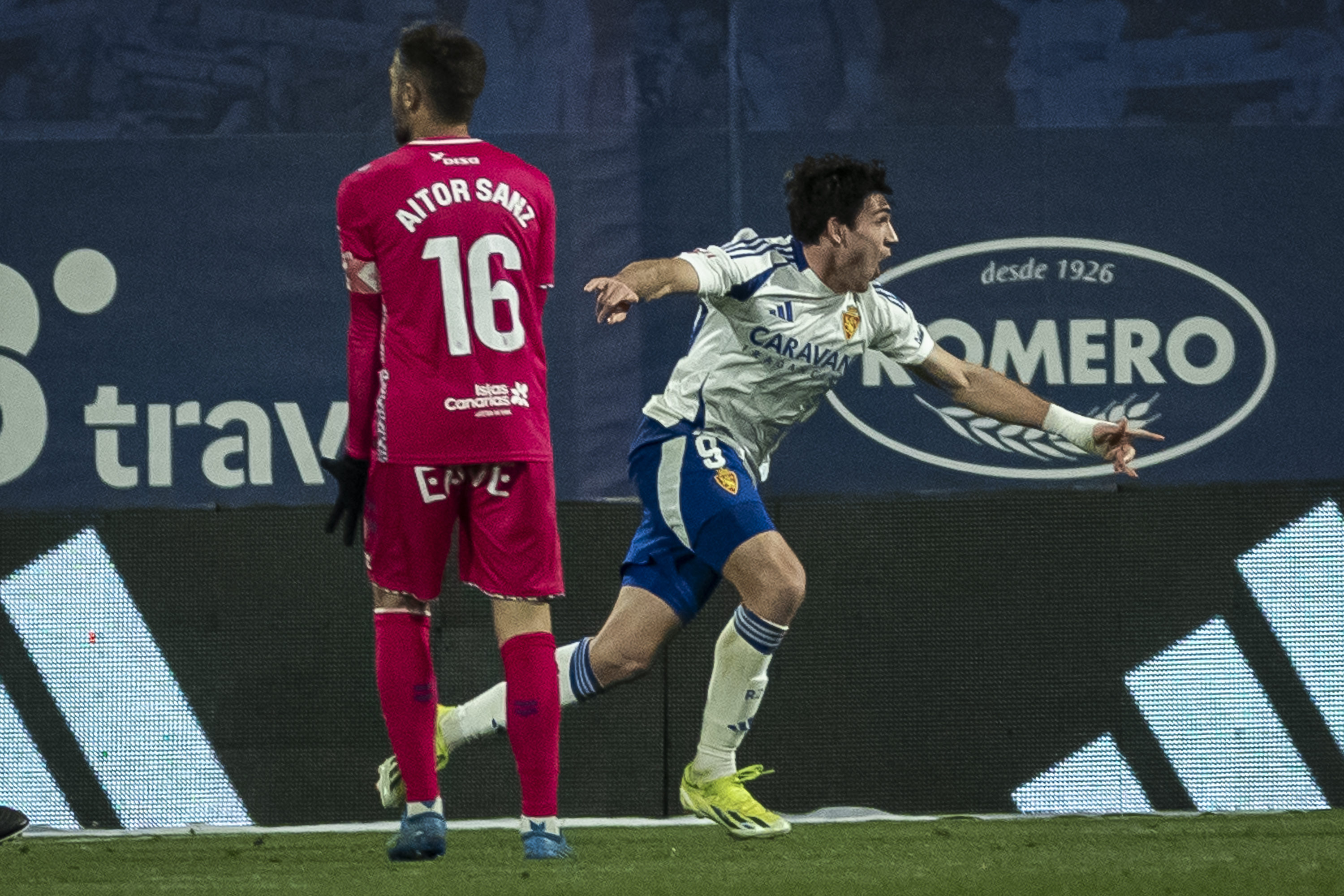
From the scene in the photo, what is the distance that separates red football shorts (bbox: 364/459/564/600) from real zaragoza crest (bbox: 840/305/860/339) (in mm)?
1142

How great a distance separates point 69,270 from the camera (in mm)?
5922

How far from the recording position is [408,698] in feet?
13.0

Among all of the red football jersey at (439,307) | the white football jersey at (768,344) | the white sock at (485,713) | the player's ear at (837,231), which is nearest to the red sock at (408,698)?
the red football jersey at (439,307)

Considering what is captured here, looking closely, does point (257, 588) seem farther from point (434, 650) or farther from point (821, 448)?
point (821, 448)

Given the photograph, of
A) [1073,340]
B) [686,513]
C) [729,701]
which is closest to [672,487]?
[686,513]

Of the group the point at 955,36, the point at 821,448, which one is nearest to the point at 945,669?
the point at 821,448

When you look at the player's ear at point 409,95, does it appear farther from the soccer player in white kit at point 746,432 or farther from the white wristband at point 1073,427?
the white wristband at point 1073,427

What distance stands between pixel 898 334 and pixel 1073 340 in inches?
53.4

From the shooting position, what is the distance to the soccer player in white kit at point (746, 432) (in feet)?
15.2

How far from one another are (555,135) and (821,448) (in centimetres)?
136

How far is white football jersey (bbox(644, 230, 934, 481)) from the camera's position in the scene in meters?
4.68

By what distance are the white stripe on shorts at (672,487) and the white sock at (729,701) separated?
0.27 metres

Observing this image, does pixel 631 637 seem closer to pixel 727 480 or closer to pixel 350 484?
pixel 727 480

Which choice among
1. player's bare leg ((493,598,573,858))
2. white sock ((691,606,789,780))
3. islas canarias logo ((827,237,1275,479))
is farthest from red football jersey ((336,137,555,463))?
islas canarias logo ((827,237,1275,479))
